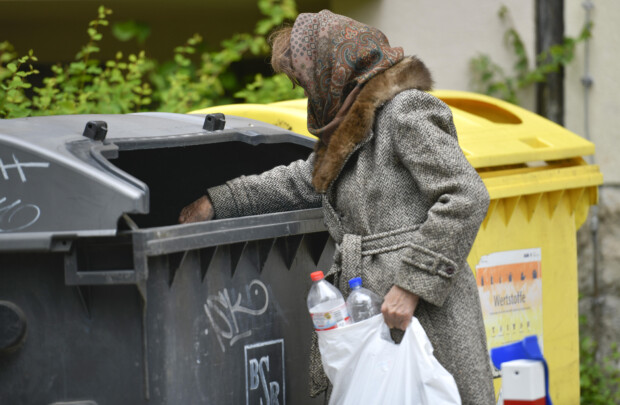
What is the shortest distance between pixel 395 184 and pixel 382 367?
530 mm

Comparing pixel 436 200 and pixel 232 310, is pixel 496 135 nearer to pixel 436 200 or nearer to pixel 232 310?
pixel 436 200

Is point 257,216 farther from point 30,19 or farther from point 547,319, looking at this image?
point 30,19

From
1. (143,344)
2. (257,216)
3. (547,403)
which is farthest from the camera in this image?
(257,216)

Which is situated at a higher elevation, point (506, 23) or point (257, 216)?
point (506, 23)

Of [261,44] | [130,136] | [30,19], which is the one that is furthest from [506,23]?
[130,136]

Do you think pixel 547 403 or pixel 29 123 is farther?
pixel 29 123

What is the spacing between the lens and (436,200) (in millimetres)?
2543

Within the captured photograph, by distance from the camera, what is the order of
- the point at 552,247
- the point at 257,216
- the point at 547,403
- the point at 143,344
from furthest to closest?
the point at 552,247 → the point at 257,216 → the point at 143,344 → the point at 547,403

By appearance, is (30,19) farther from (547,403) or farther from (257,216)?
(547,403)

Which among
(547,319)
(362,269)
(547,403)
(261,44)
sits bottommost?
(547,319)

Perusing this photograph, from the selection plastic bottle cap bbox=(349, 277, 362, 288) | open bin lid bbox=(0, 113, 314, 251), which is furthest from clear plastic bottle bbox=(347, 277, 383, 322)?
open bin lid bbox=(0, 113, 314, 251)

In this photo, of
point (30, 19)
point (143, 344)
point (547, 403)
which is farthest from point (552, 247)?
point (30, 19)

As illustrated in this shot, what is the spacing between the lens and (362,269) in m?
2.65

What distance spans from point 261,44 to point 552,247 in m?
2.60
